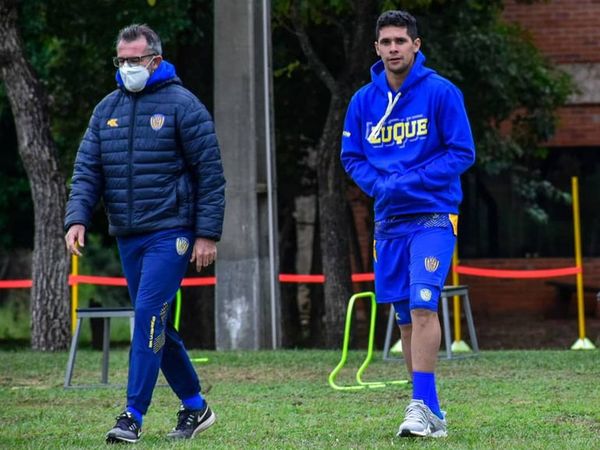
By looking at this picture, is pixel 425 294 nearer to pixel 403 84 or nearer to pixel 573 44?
pixel 403 84

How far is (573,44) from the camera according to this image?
25.2 meters

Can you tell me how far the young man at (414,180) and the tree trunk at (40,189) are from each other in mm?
10273

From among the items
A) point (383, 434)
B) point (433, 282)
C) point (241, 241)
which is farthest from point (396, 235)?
point (241, 241)

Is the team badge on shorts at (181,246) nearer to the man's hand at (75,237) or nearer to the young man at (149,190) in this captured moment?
the young man at (149,190)

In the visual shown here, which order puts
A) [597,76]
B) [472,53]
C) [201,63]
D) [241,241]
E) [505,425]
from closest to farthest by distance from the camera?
[505,425]
[241,241]
[472,53]
[201,63]
[597,76]

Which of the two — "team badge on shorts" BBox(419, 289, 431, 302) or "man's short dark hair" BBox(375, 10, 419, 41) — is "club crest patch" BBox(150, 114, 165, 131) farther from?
"team badge on shorts" BBox(419, 289, 431, 302)

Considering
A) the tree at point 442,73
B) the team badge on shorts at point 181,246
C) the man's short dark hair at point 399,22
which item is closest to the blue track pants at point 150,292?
the team badge on shorts at point 181,246

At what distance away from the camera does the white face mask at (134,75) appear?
7.71m

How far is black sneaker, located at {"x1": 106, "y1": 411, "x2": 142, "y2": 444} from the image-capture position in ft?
24.8

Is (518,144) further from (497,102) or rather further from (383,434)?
(383,434)

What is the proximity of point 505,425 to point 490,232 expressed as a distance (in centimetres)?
1771

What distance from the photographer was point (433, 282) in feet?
24.8

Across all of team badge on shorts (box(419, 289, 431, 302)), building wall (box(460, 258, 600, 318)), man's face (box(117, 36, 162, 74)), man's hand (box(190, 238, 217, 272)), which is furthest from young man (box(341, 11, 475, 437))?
building wall (box(460, 258, 600, 318))

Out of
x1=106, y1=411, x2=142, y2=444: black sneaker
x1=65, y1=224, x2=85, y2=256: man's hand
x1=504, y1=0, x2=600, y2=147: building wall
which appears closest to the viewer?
x1=106, y1=411, x2=142, y2=444: black sneaker
